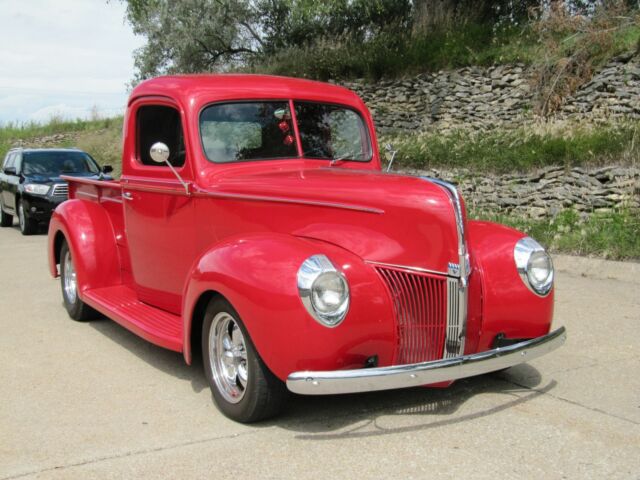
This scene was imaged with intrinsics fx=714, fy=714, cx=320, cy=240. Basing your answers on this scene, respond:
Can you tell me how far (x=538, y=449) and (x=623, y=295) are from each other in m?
3.91

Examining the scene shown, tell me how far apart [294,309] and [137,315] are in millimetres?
1978

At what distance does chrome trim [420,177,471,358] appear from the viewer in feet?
12.1

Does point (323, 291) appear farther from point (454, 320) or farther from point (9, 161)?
point (9, 161)

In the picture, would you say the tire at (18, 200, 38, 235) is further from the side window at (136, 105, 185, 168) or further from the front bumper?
the side window at (136, 105, 185, 168)

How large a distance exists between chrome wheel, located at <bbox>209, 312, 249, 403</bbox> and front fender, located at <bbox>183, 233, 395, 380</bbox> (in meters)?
0.28

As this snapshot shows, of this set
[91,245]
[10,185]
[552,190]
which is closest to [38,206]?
[10,185]

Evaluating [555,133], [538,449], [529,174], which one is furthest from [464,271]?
[555,133]

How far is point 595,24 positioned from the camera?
13.1m

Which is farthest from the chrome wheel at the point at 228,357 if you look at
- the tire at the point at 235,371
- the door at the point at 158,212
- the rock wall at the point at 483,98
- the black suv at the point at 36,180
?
the black suv at the point at 36,180

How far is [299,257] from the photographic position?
11.6 feet

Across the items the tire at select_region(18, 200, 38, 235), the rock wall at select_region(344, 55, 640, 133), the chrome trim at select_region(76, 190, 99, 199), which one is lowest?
the tire at select_region(18, 200, 38, 235)

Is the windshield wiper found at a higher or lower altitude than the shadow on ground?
higher

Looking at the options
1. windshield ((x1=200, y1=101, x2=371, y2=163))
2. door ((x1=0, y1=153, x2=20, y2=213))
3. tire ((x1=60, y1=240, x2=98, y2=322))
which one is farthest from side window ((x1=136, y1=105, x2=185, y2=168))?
door ((x1=0, y1=153, x2=20, y2=213))

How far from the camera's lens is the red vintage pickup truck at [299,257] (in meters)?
3.44
